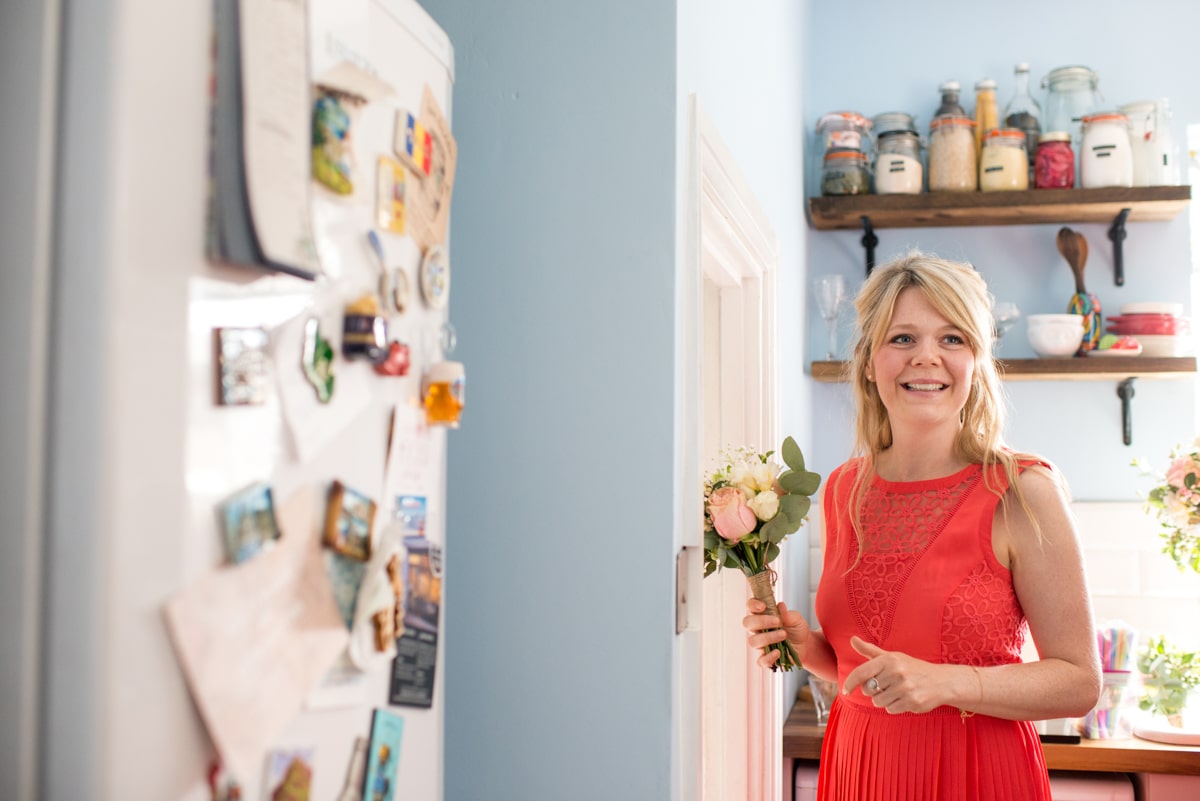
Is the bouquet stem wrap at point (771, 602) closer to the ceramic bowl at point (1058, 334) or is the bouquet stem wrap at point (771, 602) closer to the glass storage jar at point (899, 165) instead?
the ceramic bowl at point (1058, 334)

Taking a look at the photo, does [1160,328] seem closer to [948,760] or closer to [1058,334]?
[1058,334]

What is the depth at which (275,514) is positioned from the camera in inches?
24.7

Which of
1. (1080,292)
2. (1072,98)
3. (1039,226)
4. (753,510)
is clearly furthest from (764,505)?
(1072,98)

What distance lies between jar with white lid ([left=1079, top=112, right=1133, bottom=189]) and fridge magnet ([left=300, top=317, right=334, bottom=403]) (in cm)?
258

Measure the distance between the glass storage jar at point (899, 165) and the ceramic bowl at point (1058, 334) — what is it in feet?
1.66

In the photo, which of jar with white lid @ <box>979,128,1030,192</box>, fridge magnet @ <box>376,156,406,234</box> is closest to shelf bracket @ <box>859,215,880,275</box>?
jar with white lid @ <box>979,128,1030,192</box>

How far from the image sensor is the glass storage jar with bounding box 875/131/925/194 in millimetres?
2801

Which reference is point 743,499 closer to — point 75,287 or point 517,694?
point 517,694

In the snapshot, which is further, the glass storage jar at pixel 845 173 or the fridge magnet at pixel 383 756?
the glass storage jar at pixel 845 173

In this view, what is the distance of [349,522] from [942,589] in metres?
1.04

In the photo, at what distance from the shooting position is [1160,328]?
2.68m

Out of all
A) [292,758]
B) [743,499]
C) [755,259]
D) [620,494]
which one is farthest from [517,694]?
[755,259]

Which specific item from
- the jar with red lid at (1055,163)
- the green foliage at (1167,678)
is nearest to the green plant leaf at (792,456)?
the green foliage at (1167,678)

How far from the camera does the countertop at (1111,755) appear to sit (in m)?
2.24
